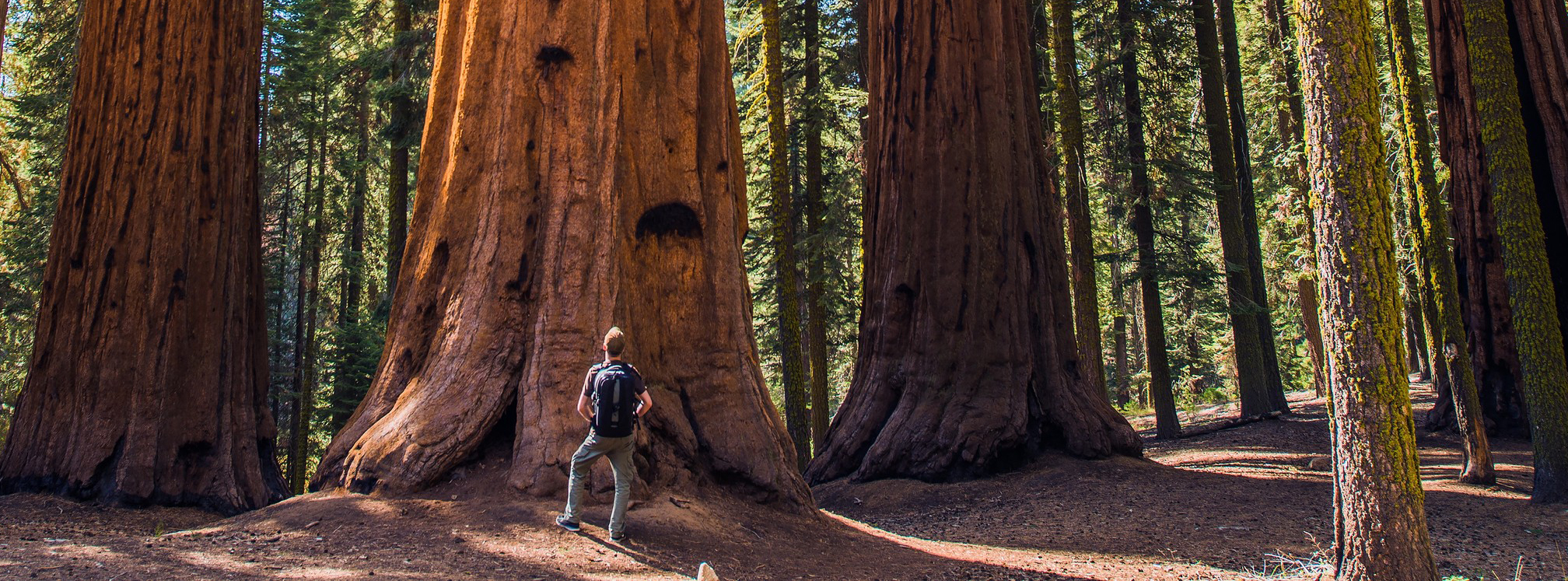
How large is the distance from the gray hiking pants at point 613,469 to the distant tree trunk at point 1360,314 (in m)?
3.82

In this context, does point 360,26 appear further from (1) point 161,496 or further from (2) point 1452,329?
(2) point 1452,329

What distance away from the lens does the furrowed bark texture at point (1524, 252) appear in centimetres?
705

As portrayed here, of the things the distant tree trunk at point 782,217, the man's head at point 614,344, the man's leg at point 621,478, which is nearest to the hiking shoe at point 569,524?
the man's leg at point 621,478

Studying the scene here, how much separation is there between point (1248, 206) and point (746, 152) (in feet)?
31.9

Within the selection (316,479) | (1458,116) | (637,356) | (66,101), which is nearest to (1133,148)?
(1458,116)

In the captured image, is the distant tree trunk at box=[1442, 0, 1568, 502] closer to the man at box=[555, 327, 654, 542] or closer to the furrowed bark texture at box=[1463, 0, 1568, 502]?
the furrowed bark texture at box=[1463, 0, 1568, 502]

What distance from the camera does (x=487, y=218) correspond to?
648cm

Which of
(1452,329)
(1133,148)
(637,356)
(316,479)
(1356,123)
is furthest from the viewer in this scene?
(1133,148)

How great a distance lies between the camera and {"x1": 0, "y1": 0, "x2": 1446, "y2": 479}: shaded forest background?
51.0 ft

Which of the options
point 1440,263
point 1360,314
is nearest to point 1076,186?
point 1440,263

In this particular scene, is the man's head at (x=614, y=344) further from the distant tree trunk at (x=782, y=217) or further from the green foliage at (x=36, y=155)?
the green foliage at (x=36, y=155)

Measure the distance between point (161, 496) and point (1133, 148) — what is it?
1409cm

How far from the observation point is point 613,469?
532cm

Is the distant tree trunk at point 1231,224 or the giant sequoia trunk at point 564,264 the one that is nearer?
the giant sequoia trunk at point 564,264
